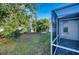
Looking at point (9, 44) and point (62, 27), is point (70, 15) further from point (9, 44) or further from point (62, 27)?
point (9, 44)

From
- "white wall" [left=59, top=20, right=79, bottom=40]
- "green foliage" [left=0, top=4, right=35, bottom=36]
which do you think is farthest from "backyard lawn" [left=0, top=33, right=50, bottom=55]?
"white wall" [left=59, top=20, right=79, bottom=40]

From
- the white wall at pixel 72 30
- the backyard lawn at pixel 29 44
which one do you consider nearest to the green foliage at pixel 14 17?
the backyard lawn at pixel 29 44

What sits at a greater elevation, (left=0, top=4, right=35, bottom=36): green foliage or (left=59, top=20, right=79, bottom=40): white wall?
(left=0, top=4, right=35, bottom=36): green foliage

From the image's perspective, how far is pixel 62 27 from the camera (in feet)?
6.87

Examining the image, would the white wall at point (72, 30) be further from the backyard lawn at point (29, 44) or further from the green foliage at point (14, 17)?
the green foliage at point (14, 17)

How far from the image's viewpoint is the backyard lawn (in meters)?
2.10

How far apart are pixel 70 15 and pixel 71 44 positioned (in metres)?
0.30

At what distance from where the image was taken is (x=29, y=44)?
2104mm

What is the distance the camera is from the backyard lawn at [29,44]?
210 centimetres

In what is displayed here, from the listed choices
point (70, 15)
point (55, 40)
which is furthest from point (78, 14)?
point (55, 40)

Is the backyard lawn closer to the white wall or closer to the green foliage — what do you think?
the green foliage

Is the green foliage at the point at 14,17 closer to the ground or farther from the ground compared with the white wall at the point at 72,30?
farther from the ground

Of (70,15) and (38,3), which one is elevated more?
(38,3)

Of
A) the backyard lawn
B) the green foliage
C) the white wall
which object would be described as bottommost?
the backyard lawn
